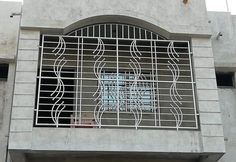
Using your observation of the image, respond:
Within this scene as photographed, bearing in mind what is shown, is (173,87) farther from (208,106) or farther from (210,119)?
(210,119)

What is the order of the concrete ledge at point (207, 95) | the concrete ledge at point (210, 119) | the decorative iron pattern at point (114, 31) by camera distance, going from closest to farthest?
1. the concrete ledge at point (210, 119)
2. the concrete ledge at point (207, 95)
3. the decorative iron pattern at point (114, 31)

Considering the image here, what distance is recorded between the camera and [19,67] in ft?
32.9

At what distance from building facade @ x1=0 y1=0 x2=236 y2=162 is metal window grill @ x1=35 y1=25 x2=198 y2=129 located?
0.11 feet

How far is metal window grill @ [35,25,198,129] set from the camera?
10.8 meters

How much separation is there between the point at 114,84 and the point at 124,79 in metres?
0.31

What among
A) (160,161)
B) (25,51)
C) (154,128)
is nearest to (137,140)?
(154,128)

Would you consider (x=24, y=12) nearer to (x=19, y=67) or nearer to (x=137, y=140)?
(x=19, y=67)

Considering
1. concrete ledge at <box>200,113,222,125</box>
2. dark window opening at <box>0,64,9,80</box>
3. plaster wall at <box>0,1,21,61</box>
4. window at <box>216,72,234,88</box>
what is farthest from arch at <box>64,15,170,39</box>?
window at <box>216,72,234,88</box>

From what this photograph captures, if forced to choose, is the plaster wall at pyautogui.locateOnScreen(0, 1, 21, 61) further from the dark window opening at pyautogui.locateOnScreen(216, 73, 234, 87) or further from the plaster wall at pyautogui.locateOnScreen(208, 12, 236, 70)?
the dark window opening at pyautogui.locateOnScreen(216, 73, 234, 87)

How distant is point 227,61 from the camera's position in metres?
12.7

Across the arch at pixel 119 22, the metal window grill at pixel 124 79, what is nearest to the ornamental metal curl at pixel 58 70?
the metal window grill at pixel 124 79

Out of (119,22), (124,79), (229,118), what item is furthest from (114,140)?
(229,118)

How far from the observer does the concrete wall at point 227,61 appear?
462 inches

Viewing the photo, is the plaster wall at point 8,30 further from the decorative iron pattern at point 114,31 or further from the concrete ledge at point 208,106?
the concrete ledge at point 208,106
